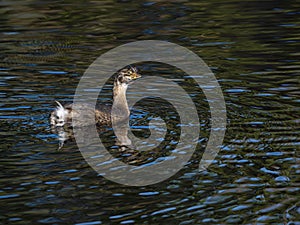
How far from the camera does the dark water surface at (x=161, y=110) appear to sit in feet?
20.9

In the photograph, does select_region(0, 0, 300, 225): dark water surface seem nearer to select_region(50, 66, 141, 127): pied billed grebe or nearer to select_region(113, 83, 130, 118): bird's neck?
select_region(50, 66, 141, 127): pied billed grebe

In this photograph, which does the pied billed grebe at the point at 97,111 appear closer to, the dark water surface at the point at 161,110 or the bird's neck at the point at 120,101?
the bird's neck at the point at 120,101

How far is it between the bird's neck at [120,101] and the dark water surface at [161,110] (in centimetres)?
32

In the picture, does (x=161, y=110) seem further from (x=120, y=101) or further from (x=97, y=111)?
(x=97, y=111)

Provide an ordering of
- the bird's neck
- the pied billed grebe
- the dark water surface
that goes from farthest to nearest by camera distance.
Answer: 1. the bird's neck
2. the pied billed grebe
3. the dark water surface

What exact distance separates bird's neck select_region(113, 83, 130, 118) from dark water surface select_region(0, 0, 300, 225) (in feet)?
1.04

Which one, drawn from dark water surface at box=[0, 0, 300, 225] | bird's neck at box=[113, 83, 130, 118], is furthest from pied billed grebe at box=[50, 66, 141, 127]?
dark water surface at box=[0, 0, 300, 225]

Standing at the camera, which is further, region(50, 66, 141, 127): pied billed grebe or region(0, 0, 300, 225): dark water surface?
region(50, 66, 141, 127): pied billed grebe

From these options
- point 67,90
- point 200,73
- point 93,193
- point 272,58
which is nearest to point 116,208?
point 93,193

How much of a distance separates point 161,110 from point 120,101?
1.98ft

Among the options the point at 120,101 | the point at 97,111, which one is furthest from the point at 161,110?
the point at 97,111

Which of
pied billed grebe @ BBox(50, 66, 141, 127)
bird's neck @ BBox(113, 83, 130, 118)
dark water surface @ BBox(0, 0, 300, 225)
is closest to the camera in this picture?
dark water surface @ BBox(0, 0, 300, 225)

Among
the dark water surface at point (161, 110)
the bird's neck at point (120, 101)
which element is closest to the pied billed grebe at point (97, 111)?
the bird's neck at point (120, 101)

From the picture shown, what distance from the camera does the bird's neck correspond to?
939cm
